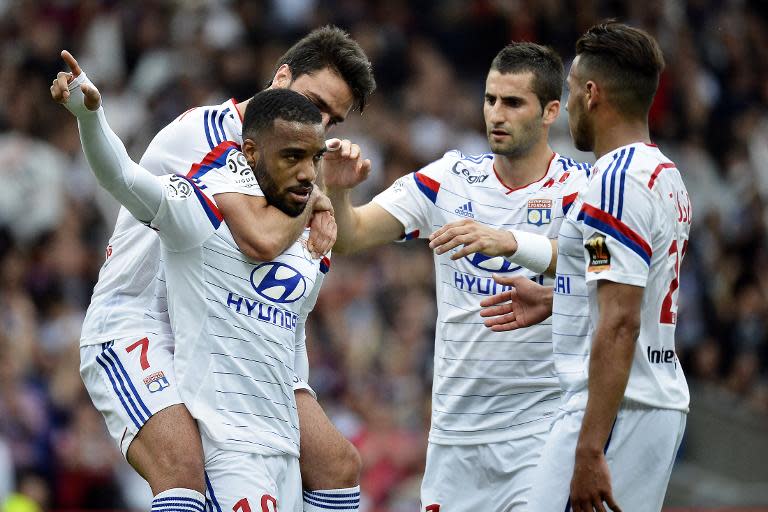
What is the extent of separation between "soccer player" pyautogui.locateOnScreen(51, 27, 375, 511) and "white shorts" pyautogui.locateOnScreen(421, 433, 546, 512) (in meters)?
0.98

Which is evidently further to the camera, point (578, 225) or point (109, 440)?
point (109, 440)

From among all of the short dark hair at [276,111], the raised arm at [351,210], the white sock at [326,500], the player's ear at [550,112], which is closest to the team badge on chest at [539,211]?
the player's ear at [550,112]

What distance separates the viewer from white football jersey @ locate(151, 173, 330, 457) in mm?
5066

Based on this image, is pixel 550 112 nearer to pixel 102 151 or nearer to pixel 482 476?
pixel 482 476

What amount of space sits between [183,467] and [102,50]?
947cm

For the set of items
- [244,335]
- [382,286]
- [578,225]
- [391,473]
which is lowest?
[391,473]

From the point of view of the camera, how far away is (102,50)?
1373 cm

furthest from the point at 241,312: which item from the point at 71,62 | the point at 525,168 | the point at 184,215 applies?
the point at 525,168

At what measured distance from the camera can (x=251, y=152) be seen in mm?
5281

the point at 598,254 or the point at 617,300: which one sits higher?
the point at 598,254

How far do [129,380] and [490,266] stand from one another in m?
2.03

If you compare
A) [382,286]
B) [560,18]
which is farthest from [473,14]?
[382,286]

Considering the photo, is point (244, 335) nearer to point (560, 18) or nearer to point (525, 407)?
point (525, 407)

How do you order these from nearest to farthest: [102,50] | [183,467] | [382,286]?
[183,467]
[382,286]
[102,50]
